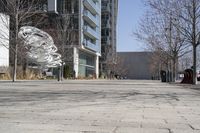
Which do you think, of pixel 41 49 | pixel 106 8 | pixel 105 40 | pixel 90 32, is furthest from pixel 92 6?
pixel 41 49

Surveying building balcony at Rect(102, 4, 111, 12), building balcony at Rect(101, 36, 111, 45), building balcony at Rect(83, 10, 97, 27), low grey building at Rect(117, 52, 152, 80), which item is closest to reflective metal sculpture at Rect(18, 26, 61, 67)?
building balcony at Rect(83, 10, 97, 27)

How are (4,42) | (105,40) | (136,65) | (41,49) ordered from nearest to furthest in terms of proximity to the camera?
(4,42)
(41,49)
(105,40)
(136,65)

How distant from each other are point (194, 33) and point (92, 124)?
25765 mm

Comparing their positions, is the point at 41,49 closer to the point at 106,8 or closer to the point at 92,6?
the point at 92,6

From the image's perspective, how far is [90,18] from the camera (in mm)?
83562

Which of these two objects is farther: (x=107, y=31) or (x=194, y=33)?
(x=107, y=31)

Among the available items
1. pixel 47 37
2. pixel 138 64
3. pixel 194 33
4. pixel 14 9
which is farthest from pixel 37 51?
pixel 138 64

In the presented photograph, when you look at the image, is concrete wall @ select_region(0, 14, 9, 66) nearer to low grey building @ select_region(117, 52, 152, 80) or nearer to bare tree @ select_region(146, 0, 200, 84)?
bare tree @ select_region(146, 0, 200, 84)

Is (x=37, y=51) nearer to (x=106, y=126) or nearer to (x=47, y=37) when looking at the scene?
(x=47, y=37)

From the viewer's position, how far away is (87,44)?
82.3 m

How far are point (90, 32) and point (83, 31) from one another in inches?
265

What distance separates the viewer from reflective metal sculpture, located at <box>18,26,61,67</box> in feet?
161

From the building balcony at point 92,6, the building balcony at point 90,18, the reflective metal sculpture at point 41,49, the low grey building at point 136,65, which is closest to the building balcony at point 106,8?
the low grey building at point 136,65

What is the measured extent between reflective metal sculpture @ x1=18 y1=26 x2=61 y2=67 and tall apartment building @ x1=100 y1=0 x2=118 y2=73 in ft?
153
